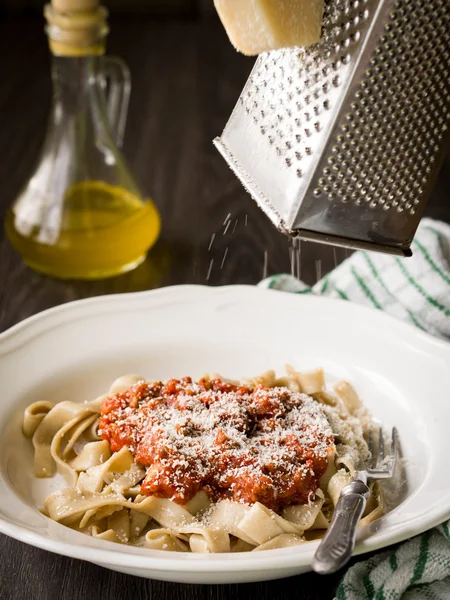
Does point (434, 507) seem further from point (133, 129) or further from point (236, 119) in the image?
point (133, 129)

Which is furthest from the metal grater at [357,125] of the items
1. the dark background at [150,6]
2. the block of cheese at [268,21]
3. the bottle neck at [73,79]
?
the dark background at [150,6]

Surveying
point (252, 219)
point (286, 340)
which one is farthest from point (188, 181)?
point (286, 340)

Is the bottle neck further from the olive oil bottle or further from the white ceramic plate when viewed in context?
the white ceramic plate

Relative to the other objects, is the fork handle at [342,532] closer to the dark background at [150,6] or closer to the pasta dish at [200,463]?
the pasta dish at [200,463]

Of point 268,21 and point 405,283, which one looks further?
point 405,283

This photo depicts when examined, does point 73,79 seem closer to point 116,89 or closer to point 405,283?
point 116,89

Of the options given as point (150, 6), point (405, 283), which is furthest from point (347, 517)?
point (150, 6)
